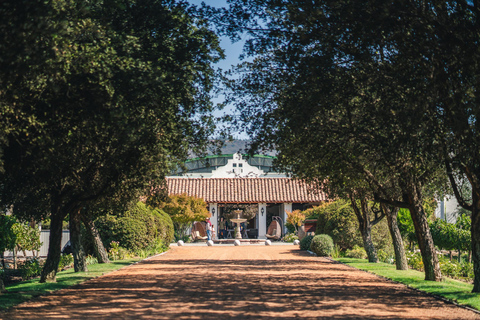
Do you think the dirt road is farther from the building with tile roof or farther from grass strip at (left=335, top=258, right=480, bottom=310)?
the building with tile roof

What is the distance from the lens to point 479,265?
11000 mm

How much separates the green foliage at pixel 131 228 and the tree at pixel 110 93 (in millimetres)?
9067

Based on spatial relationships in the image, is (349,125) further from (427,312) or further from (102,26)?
(102,26)

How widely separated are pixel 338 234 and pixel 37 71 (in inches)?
725

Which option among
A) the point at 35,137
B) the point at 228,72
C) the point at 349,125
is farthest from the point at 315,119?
the point at 35,137

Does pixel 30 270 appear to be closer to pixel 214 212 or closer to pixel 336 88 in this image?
pixel 336 88

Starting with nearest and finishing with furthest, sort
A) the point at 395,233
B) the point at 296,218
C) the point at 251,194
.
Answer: the point at 395,233, the point at 296,218, the point at 251,194

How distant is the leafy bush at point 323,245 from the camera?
76.7ft

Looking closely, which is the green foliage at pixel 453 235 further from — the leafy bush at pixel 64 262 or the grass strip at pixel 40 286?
the leafy bush at pixel 64 262

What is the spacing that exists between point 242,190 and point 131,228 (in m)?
22.2

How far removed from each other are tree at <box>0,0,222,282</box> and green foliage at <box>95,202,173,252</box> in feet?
29.7

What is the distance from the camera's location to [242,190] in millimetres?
44000

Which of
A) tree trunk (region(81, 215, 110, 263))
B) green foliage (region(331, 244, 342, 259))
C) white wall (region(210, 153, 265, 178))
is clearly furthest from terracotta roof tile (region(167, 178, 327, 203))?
tree trunk (region(81, 215, 110, 263))

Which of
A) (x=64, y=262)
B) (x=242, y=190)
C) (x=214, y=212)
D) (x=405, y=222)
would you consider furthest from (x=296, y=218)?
(x=64, y=262)
